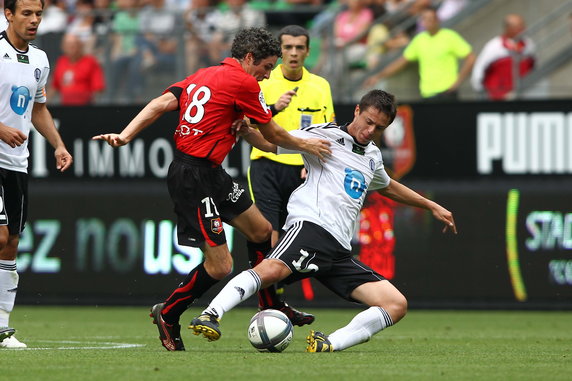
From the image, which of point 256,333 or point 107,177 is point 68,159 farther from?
point 107,177

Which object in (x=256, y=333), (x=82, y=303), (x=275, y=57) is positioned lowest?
(x=82, y=303)

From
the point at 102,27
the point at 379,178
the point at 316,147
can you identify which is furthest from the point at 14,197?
the point at 102,27

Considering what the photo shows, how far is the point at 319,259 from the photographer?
317 inches

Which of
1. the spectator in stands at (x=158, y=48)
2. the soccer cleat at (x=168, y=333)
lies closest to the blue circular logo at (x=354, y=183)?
the soccer cleat at (x=168, y=333)

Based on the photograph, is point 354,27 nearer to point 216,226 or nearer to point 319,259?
point 216,226

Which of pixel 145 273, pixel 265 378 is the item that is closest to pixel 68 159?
pixel 265 378

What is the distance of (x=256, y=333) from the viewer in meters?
7.91

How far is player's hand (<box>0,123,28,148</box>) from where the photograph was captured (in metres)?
8.23

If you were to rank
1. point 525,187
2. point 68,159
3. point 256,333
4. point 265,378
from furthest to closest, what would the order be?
point 525,187 → point 68,159 → point 256,333 → point 265,378

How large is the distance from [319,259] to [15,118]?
2494mm

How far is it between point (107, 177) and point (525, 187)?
5077mm

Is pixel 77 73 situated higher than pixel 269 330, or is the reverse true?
pixel 77 73

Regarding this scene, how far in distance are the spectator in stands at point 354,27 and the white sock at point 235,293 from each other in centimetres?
→ 765

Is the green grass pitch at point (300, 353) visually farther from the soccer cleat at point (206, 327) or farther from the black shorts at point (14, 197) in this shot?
the black shorts at point (14, 197)
